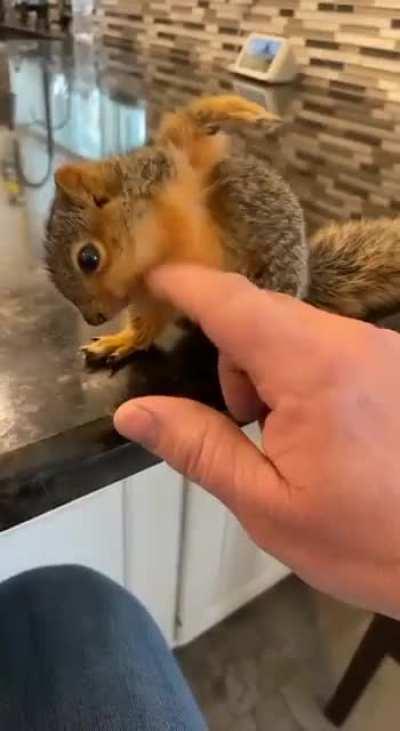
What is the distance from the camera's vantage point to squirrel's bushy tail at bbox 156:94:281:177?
409 millimetres

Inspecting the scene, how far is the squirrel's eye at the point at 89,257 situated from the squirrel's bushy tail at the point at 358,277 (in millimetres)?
157

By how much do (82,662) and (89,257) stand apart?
31 centimetres

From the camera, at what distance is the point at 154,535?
2.50 feet

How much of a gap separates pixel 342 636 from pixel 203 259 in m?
0.85

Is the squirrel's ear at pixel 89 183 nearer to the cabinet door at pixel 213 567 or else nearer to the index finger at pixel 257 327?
the index finger at pixel 257 327

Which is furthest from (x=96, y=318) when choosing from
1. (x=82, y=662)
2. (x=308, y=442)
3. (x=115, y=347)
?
(x=82, y=662)

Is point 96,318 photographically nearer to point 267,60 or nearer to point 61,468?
point 61,468

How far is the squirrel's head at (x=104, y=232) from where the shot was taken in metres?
0.37

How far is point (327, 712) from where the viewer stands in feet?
3.13

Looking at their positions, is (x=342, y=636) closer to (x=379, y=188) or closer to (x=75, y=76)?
(x=379, y=188)

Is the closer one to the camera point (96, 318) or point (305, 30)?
point (96, 318)

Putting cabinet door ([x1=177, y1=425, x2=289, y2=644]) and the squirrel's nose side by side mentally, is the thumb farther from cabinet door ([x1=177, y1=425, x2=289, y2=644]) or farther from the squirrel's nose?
cabinet door ([x1=177, y1=425, x2=289, y2=644])

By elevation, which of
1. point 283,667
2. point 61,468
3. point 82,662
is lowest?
point 283,667

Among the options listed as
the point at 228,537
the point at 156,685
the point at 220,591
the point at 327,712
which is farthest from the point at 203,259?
the point at 327,712
